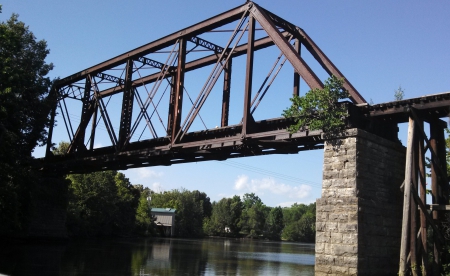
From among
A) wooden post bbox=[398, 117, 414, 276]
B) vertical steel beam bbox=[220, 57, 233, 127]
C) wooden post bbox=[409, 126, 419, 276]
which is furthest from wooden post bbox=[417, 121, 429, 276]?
vertical steel beam bbox=[220, 57, 233, 127]

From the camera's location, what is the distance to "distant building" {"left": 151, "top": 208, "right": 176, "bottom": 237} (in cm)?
11462

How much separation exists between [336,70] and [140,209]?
83.2 meters

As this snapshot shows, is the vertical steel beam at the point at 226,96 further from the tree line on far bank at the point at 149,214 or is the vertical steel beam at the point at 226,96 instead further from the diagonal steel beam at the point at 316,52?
the tree line on far bank at the point at 149,214

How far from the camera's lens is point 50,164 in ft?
145

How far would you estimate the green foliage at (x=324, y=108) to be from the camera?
1911cm

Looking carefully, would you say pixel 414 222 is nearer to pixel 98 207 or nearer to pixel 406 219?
pixel 406 219

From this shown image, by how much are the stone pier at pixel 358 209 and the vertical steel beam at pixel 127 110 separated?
746 inches

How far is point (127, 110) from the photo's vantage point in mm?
35531

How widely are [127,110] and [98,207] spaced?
41.6 meters

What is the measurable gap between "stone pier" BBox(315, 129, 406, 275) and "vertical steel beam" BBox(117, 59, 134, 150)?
1895 centimetres

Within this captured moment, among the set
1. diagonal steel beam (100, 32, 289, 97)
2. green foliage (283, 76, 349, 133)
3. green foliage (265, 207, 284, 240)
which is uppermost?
diagonal steel beam (100, 32, 289, 97)

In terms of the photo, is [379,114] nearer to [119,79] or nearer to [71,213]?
[119,79]

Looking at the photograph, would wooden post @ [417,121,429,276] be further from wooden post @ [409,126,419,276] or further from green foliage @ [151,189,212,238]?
green foliage @ [151,189,212,238]

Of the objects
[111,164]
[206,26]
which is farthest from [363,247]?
[111,164]
